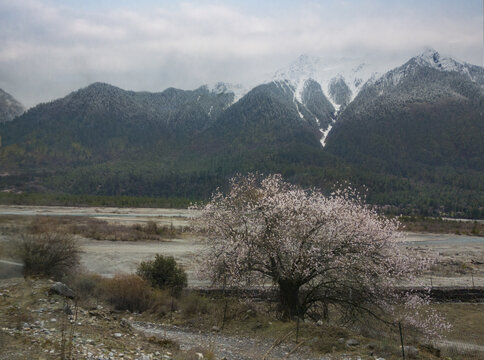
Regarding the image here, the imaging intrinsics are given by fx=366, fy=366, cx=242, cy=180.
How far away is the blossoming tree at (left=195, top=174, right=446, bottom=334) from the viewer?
14.6 metres

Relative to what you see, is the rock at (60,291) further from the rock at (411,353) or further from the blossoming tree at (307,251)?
the rock at (411,353)

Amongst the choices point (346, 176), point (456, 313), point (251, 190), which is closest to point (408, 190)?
point (346, 176)

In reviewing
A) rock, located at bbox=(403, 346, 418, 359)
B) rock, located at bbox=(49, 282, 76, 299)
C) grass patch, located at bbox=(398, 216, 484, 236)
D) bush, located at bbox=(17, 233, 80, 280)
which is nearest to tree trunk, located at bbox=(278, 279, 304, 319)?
rock, located at bbox=(403, 346, 418, 359)

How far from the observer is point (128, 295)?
17562 millimetres

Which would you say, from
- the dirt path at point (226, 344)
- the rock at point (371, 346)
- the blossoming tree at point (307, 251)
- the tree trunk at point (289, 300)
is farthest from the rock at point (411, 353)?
the tree trunk at point (289, 300)

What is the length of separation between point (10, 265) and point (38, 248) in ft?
5.07

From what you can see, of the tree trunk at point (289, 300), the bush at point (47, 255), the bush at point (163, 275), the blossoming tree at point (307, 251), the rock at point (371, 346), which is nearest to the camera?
the rock at point (371, 346)

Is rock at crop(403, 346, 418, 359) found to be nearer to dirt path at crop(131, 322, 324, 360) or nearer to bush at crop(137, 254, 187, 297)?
dirt path at crop(131, 322, 324, 360)

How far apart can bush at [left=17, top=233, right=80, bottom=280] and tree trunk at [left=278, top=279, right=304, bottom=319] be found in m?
10.7

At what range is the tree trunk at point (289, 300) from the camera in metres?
15.7

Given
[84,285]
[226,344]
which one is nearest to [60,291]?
[84,285]

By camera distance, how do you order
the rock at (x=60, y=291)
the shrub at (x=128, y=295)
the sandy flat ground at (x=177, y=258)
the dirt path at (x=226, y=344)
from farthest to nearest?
the sandy flat ground at (x=177, y=258), the shrub at (x=128, y=295), the rock at (x=60, y=291), the dirt path at (x=226, y=344)

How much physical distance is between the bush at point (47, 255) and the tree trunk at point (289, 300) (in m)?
10.7

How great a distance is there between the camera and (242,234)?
16.2 metres
